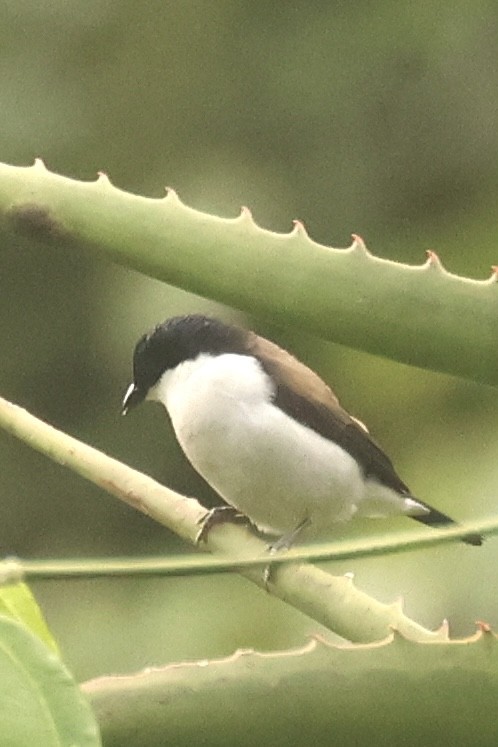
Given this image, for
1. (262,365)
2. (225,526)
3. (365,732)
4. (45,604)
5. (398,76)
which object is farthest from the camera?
(398,76)

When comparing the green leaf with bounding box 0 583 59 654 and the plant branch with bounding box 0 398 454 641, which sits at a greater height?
the plant branch with bounding box 0 398 454 641

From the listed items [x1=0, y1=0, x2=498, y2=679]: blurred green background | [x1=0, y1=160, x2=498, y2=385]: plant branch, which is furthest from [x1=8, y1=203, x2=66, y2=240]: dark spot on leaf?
[x1=0, y1=0, x2=498, y2=679]: blurred green background

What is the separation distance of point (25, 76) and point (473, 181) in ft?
2.36

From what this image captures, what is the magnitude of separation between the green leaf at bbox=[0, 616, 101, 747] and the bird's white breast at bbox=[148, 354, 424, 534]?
0.80m

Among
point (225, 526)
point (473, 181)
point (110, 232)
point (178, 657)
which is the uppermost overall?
point (473, 181)

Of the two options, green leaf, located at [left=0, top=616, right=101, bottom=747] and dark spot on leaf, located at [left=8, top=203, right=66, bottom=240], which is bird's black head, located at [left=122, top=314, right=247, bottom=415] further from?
green leaf, located at [left=0, top=616, right=101, bottom=747]

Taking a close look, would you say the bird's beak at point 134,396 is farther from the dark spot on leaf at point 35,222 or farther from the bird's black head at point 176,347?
the dark spot on leaf at point 35,222

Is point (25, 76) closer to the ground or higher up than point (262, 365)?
higher up

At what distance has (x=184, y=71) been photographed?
88.5 inches

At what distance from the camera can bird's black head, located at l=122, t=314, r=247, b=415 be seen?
1226 mm

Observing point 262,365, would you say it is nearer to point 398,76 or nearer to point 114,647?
point 114,647

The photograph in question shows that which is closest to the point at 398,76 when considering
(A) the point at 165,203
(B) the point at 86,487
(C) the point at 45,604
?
(B) the point at 86,487

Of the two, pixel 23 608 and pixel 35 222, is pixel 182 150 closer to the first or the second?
pixel 35 222

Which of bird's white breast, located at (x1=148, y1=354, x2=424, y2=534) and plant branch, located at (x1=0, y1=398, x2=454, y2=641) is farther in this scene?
bird's white breast, located at (x1=148, y1=354, x2=424, y2=534)
